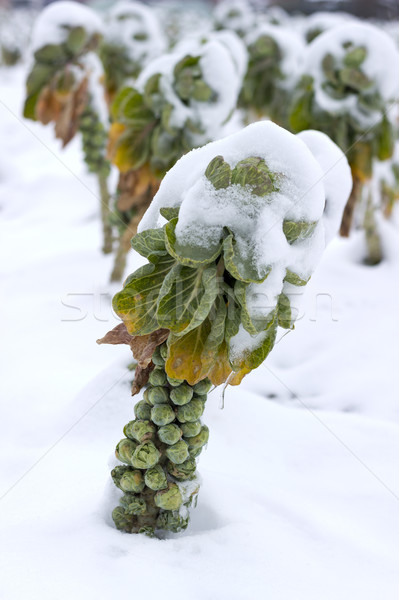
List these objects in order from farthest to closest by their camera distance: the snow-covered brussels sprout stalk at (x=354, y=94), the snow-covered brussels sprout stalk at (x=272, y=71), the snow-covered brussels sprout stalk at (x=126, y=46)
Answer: the snow-covered brussels sprout stalk at (x=272, y=71) < the snow-covered brussels sprout stalk at (x=126, y=46) < the snow-covered brussels sprout stalk at (x=354, y=94)

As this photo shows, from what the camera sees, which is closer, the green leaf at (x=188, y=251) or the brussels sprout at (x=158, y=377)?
the green leaf at (x=188, y=251)

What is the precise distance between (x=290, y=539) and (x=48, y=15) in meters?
2.11

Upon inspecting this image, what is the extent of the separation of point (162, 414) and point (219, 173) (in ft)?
1.21

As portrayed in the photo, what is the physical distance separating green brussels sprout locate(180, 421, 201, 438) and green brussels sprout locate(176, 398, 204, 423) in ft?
0.03

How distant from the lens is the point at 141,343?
0.84 meters

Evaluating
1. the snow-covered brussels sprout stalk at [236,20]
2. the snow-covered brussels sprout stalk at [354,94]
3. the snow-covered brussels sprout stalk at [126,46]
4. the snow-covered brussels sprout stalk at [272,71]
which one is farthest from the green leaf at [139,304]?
→ the snow-covered brussels sprout stalk at [236,20]

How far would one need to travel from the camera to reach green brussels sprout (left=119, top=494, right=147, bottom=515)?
2.91 ft

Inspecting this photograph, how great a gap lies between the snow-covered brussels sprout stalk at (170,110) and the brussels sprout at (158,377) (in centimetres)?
101

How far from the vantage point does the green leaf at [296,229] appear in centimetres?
77

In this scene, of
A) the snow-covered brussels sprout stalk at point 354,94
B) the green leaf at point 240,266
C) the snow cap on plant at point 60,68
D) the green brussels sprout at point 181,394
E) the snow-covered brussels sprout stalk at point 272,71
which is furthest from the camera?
the snow-covered brussels sprout stalk at point 272,71

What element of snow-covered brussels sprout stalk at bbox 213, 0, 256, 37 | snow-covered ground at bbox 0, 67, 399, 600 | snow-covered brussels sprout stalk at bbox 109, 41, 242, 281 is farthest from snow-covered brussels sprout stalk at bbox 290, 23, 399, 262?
snow-covered brussels sprout stalk at bbox 213, 0, 256, 37

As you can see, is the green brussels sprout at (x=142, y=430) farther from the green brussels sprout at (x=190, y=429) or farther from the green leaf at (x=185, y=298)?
the green leaf at (x=185, y=298)

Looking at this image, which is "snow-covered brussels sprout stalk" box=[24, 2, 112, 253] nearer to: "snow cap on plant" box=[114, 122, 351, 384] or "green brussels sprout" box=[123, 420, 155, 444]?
"snow cap on plant" box=[114, 122, 351, 384]

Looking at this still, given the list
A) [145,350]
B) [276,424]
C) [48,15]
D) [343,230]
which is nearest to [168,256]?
[145,350]
